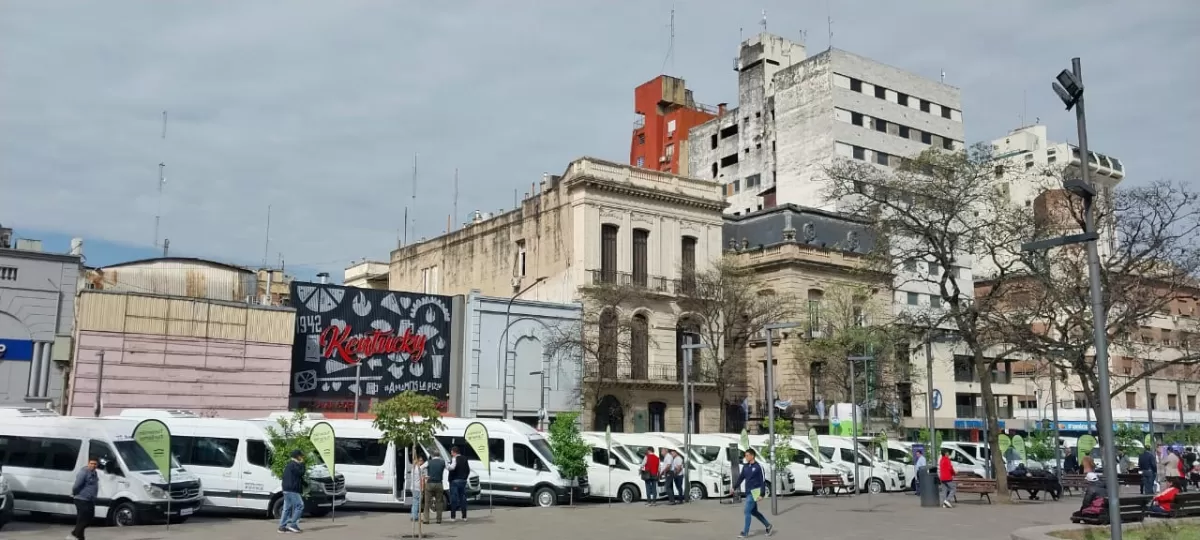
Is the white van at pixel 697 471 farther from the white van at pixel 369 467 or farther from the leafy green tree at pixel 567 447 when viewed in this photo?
the white van at pixel 369 467

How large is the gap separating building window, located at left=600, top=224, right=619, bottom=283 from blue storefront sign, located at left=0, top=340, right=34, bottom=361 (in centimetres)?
2389

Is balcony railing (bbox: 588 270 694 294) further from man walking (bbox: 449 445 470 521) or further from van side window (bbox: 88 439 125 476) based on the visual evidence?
van side window (bbox: 88 439 125 476)

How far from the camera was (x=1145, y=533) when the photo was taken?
690 inches

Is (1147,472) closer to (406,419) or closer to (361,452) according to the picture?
(406,419)

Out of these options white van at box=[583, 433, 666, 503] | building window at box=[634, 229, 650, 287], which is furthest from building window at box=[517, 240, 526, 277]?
white van at box=[583, 433, 666, 503]

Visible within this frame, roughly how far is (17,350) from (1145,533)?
35390mm

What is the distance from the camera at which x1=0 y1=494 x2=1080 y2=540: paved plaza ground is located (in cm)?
1947

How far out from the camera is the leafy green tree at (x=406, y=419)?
69.1 feet

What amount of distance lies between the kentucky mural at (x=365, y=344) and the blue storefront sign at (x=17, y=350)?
29.7ft


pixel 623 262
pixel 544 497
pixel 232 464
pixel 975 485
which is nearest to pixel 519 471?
pixel 544 497

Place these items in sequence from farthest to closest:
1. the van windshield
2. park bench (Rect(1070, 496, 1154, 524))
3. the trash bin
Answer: the trash bin, the van windshield, park bench (Rect(1070, 496, 1154, 524))

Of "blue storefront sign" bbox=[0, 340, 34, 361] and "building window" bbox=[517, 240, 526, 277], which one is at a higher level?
"building window" bbox=[517, 240, 526, 277]

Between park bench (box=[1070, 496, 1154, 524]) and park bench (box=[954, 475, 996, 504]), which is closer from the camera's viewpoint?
park bench (box=[1070, 496, 1154, 524])

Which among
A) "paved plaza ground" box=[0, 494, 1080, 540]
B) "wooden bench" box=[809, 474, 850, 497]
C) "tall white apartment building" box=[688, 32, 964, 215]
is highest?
"tall white apartment building" box=[688, 32, 964, 215]
